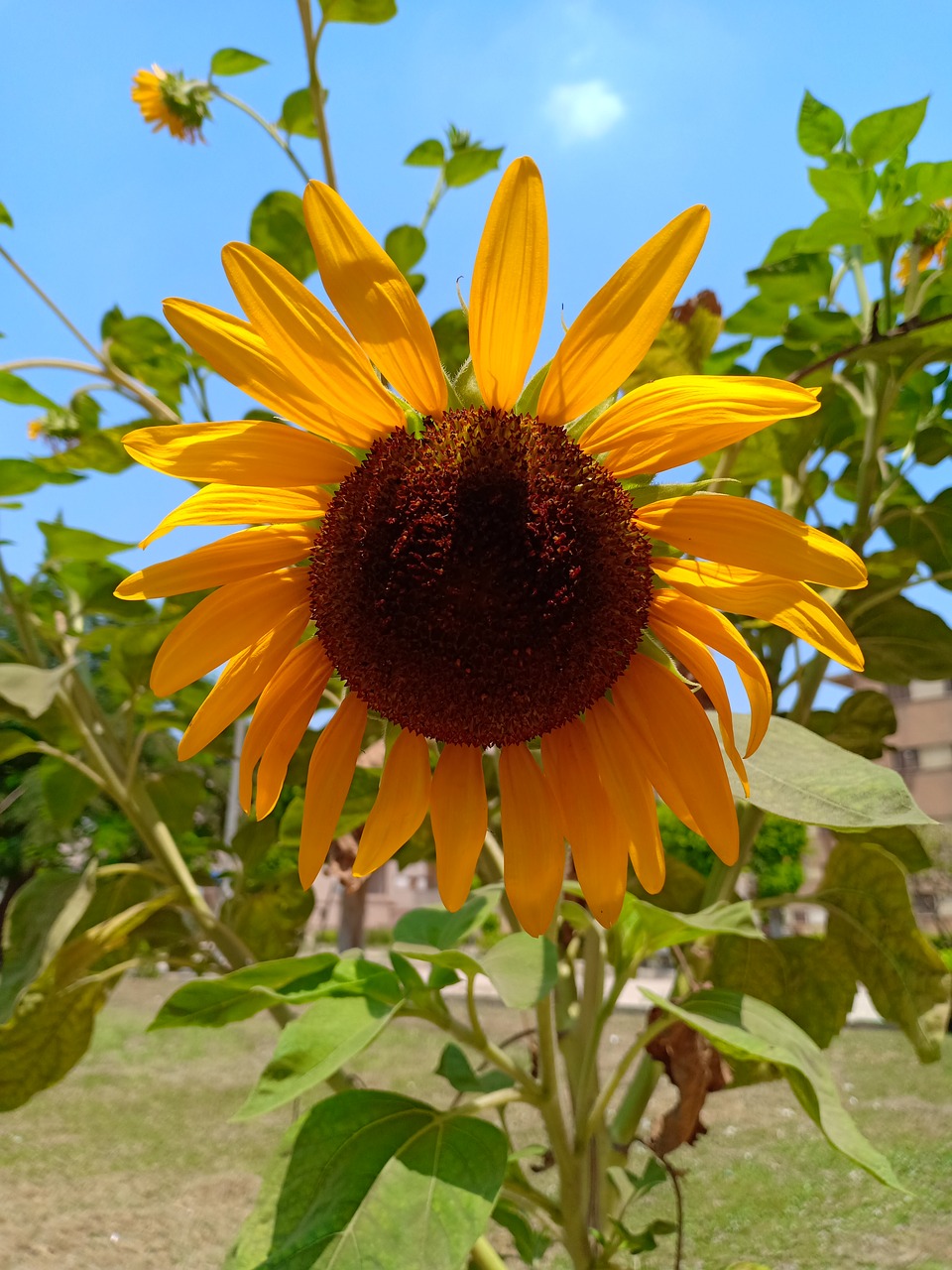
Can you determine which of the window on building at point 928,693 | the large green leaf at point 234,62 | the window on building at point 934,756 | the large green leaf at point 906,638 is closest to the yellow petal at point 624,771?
the large green leaf at point 906,638

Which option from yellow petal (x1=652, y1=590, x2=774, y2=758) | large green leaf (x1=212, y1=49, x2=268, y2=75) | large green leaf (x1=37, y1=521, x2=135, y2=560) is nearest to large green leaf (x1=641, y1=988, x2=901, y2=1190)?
yellow petal (x1=652, y1=590, x2=774, y2=758)

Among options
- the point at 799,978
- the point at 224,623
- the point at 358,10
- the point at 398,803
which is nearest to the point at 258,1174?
the point at 799,978

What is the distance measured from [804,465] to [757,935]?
0.60 metres

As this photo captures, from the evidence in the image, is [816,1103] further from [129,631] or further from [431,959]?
[129,631]

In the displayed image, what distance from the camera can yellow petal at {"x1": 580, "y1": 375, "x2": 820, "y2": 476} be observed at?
0.55 m

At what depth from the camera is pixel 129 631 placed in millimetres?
1269

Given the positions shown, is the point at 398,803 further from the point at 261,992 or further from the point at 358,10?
the point at 358,10

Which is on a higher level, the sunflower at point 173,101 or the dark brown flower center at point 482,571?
the sunflower at point 173,101

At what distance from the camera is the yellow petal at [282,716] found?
713 millimetres

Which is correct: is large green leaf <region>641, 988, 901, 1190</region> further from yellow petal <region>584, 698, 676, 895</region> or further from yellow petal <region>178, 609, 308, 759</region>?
yellow petal <region>178, 609, 308, 759</region>

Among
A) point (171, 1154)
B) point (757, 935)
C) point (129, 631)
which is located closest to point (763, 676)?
point (757, 935)

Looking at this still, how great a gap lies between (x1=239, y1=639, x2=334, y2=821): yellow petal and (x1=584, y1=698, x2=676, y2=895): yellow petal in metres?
0.21

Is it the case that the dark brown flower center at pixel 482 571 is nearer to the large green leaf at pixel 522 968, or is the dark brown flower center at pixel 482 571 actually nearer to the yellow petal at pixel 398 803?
the yellow petal at pixel 398 803

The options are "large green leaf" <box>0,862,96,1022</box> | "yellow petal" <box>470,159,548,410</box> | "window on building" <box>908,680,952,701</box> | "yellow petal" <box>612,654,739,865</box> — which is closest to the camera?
"yellow petal" <box>470,159,548,410</box>
